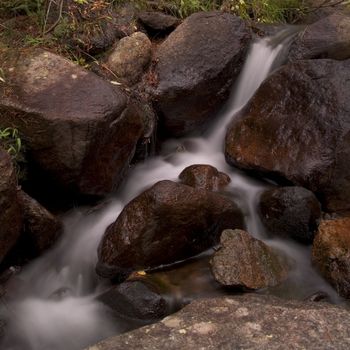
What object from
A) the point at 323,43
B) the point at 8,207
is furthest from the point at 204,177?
the point at 323,43

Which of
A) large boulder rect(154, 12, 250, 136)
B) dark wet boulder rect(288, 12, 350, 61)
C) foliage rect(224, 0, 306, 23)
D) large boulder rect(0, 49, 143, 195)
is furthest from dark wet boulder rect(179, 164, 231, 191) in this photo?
foliage rect(224, 0, 306, 23)

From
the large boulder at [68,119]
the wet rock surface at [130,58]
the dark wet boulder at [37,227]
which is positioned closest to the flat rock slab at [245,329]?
the dark wet boulder at [37,227]

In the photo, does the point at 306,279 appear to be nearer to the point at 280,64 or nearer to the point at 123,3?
the point at 280,64

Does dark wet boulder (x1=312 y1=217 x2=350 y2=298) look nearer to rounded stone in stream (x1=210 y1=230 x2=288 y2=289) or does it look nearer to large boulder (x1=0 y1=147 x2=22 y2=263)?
rounded stone in stream (x1=210 y1=230 x2=288 y2=289)

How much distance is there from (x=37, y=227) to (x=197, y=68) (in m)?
2.64

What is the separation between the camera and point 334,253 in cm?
400

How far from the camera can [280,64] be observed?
19.6 feet

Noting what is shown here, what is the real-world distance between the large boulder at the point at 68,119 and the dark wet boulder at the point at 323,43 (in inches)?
93.1

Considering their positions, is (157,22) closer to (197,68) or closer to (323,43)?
(197,68)

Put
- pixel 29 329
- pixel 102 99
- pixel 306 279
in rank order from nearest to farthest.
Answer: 1. pixel 29 329
2. pixel 306 279
3. pixel 102 99

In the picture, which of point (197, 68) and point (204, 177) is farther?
point (197, 68)

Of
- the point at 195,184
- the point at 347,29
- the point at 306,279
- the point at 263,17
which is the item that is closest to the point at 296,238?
the point at 306,279

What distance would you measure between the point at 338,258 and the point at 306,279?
0.34 meters

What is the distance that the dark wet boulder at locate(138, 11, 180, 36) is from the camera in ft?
20.3
